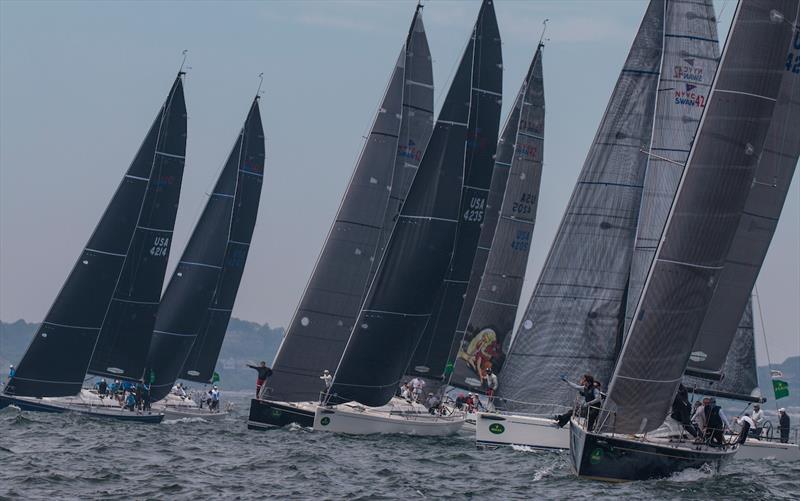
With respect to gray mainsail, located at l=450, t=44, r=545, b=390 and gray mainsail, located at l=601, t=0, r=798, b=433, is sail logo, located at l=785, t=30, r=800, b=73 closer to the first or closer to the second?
gray mainsail, located at l=601, t=0, r=798, b=433

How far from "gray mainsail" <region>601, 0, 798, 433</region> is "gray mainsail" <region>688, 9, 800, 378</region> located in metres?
4.52

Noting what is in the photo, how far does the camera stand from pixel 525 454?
Answer: 111 ft

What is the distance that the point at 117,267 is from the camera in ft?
143

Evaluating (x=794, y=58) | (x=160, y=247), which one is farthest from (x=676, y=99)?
(x=160, y=247)

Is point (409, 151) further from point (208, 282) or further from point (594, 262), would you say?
point (208, 282)

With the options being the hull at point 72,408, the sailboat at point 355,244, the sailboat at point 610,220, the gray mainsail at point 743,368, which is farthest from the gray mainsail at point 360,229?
the gray mainsail at point 743,368

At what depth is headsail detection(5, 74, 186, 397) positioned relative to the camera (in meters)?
42.0

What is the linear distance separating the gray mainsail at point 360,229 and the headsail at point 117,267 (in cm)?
731

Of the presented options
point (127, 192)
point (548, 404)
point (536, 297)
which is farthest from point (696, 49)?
point (127, 192)

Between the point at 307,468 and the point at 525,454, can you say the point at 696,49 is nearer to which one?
the point at 525,454

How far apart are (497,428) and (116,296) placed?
1505 cm

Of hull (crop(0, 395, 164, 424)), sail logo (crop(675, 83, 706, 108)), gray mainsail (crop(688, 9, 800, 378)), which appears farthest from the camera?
hull (crop(0, 395, 164, 424))

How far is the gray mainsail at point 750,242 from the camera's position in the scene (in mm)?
30625

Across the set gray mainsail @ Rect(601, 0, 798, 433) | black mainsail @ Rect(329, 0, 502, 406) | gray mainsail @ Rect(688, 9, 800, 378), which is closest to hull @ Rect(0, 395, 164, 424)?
black mainsail @ Rect(329, 0, 502, 406)
